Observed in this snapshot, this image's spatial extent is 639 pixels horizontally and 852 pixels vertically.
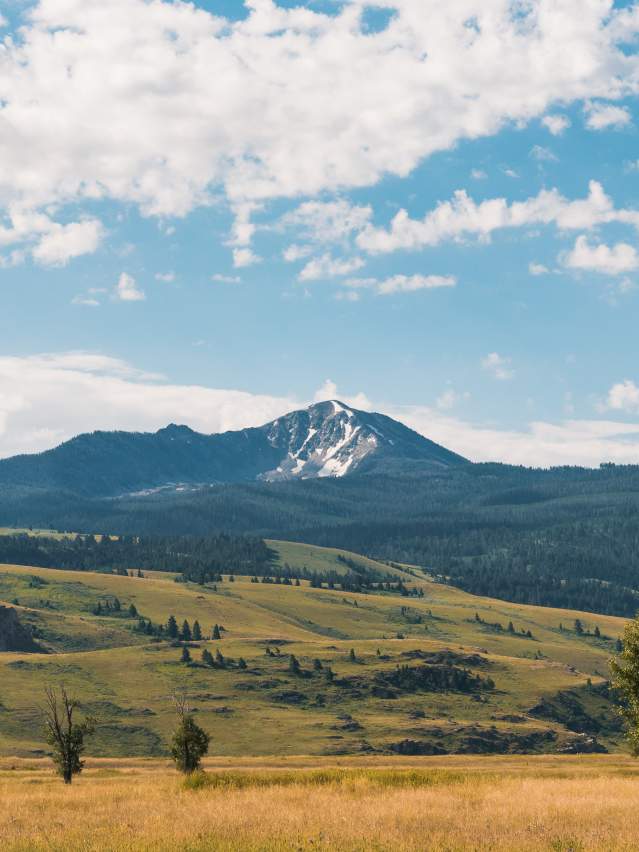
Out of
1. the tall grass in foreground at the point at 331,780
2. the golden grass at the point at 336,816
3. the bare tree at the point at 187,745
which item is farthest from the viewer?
the bare tree at the point at 187,745

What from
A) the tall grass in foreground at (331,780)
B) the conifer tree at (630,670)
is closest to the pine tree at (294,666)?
the conifer tree at (630,670)

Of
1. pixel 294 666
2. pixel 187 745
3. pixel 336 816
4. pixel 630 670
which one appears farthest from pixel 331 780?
pixel 294 666

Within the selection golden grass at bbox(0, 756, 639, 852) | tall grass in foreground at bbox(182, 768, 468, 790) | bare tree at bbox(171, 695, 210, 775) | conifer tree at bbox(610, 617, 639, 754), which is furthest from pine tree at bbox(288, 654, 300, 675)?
golden grass at bbox(0, 756, 639, 852)

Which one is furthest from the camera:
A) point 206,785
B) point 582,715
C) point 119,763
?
point 582,715

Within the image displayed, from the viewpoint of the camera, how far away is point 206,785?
31.2 meters

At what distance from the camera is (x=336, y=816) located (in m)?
23.9

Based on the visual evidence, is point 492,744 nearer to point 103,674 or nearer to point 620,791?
point 103,674

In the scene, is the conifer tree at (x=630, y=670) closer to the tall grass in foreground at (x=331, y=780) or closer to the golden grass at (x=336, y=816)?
the golden grass at (x=336, y=816)

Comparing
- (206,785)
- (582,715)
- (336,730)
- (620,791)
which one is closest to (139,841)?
(206,785)

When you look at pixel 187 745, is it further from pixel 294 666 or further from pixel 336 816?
pixel 294 666

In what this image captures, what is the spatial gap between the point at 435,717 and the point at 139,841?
6304 inches

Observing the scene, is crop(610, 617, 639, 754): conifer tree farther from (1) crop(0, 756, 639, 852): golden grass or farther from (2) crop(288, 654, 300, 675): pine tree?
(2) crop(288, 654, 300, 675): pine tree

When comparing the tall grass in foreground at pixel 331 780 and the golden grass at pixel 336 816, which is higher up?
the golden grass at pixel 336 816

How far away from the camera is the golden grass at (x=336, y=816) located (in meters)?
20.8
